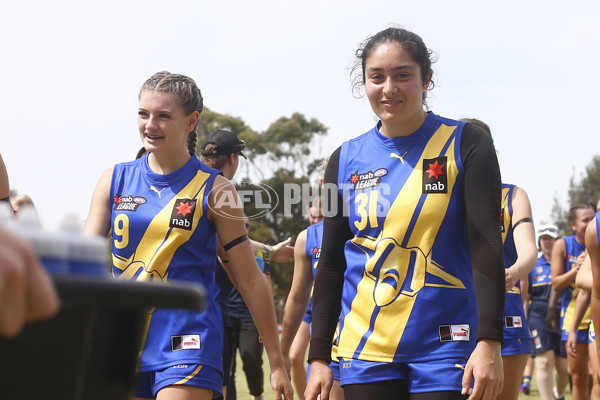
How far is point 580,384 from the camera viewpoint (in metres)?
8.95

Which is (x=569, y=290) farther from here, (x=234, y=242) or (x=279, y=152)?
(x=279, y=152)

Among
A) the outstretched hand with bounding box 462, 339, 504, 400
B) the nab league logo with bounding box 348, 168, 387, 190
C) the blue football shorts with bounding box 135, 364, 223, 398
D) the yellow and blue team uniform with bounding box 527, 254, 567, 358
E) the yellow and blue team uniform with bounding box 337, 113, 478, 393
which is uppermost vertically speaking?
the nab league logo with bounding box 348, 168, 387, 190

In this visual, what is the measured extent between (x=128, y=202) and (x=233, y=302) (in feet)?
14.2

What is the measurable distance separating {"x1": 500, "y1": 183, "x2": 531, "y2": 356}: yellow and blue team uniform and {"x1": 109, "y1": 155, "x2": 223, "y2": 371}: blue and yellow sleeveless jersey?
228 centimetres

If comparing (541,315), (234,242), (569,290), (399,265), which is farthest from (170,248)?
(541,315)

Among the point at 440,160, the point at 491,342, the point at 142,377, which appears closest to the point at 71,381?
the point at 491,342

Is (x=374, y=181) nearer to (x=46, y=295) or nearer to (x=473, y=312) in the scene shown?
(x=473, y=312)

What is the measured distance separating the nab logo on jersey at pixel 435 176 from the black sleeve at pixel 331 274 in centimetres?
44

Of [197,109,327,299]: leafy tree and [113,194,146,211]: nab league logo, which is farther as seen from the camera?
[197,109,327,299]: leafy tree

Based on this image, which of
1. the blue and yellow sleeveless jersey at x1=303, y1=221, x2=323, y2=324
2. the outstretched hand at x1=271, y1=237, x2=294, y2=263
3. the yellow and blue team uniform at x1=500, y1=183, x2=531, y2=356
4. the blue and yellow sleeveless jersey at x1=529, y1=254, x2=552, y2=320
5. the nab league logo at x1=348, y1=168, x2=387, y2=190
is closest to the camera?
the nab league logo at x1=348, y1=168, x2=387, y2=190

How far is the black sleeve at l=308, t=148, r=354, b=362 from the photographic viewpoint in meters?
3.95

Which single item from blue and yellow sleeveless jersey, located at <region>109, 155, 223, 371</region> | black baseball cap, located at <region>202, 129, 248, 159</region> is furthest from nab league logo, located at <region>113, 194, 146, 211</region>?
black baseball cap, located at <region>202, 129, 248, 159</region>

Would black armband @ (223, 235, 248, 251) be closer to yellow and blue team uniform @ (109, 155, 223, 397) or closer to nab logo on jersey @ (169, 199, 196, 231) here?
yellow and blue team uniform @ (109, 155, 223, 397)

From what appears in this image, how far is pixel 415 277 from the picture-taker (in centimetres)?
365
